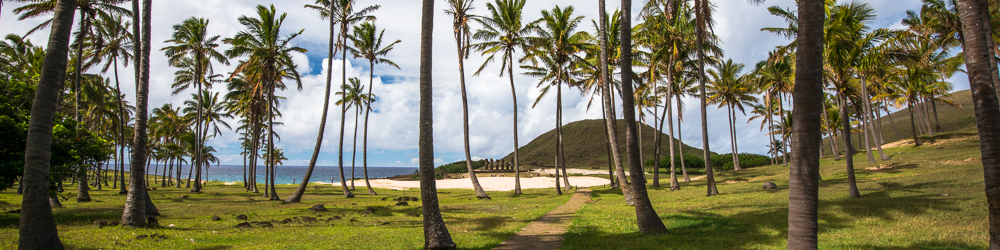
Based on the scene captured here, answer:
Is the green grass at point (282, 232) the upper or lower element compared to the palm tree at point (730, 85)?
lower

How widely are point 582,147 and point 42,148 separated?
13783cm

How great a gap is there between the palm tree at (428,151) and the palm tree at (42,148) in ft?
21.8

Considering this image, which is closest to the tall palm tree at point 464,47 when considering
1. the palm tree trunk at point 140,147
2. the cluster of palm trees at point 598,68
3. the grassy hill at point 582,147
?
the cluster of palm trees at point 598,68

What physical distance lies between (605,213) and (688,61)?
1850 centimetres

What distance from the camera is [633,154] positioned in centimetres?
1020

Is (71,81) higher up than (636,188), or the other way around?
(71,81)

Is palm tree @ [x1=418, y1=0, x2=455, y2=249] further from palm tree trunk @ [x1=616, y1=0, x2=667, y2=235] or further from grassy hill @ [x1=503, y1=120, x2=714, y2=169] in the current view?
grassy hill @ [x1=503, y1=120, x2=714, y2=169]

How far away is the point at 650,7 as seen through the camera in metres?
15.9

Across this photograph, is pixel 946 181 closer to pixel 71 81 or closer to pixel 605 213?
pixel 605 213

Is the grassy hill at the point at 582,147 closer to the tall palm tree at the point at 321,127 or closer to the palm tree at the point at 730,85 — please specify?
the palm tree at the point at 730,85

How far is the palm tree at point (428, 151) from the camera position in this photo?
820 centimetres

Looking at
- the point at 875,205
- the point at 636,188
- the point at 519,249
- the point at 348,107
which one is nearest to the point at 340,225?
the point at 519,249

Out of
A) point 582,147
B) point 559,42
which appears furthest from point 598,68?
point 582,147

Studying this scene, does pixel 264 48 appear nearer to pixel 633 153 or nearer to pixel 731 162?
pixel 633 153
